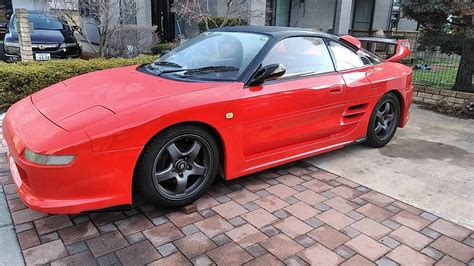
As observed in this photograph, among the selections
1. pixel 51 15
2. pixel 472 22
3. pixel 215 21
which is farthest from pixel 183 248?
pixel 215 21

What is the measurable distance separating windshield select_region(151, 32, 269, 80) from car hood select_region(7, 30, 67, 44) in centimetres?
620

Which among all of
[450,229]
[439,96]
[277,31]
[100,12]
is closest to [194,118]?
[277,31]

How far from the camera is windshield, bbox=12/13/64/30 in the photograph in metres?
9.34

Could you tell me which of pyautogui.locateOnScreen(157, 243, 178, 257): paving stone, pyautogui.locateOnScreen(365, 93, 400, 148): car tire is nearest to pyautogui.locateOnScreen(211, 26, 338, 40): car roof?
pyautogui.locateOnScreen(365, 93, 400, 148): car tire

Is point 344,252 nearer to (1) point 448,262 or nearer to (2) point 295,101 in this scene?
(1) point 448,262

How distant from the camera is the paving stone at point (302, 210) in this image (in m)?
2.99

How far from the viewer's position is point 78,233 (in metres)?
2.66

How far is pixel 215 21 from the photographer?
10203 mm

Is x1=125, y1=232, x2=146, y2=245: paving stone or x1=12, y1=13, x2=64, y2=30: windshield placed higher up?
x1=12, y1=13, x2=64, y2=30: windshield

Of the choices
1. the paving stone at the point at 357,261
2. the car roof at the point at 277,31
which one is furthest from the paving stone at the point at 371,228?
the car roof at the point at 277,31

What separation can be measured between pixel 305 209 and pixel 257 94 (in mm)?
1010

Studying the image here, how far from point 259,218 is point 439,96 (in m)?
5.22

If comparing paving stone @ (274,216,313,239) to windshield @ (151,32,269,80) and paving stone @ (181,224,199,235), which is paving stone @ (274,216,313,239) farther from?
windshield @ (151,32,269,80)

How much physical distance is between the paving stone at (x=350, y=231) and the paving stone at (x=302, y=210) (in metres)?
0.28
